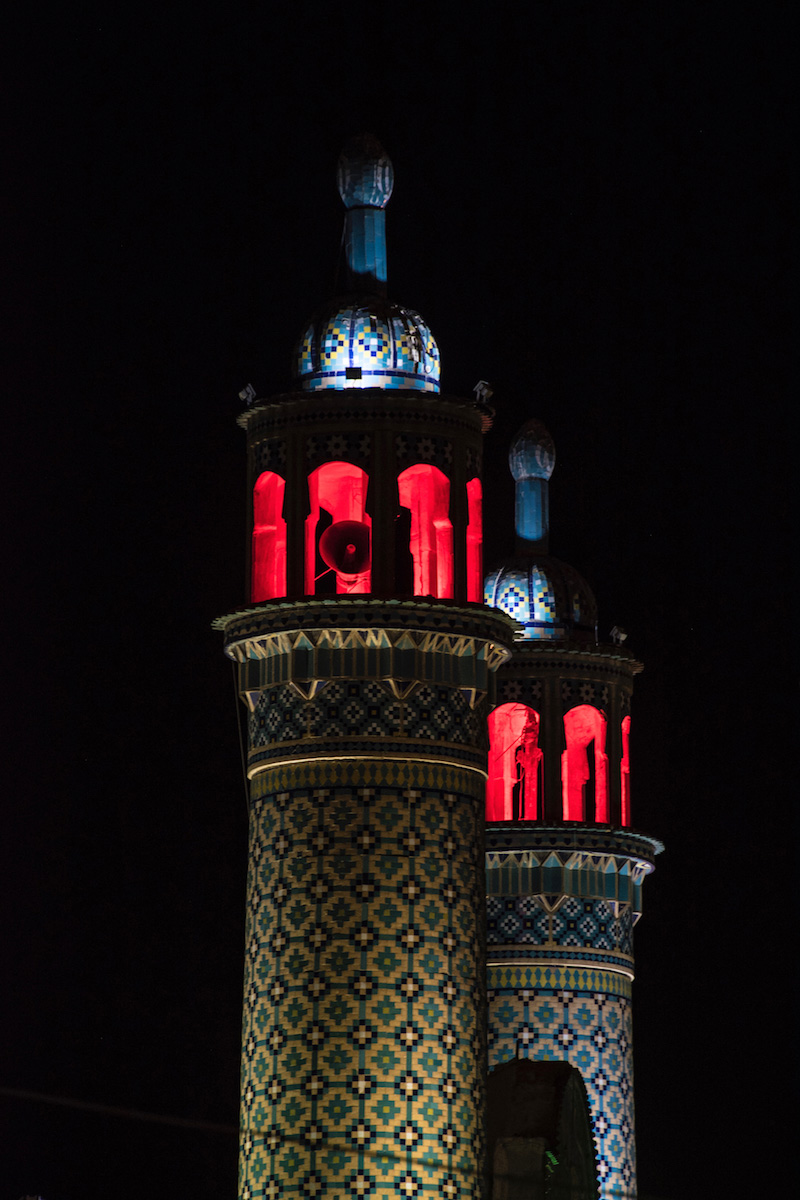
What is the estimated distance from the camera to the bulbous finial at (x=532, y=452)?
3822 cm

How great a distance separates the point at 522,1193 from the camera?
27984mm

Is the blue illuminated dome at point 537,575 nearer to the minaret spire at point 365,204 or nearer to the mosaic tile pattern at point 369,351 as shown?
the minaret spire at point 365,204

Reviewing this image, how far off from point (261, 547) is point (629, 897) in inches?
334

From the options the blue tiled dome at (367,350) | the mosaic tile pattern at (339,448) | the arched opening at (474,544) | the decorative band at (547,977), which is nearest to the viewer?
the mosaic tile pattern at (339,448)

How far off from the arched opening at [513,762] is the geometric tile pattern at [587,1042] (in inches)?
85.2

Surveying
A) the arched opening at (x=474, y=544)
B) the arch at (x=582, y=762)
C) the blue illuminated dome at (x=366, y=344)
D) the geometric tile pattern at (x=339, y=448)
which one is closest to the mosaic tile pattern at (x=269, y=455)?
the geometric tile pattern at (x=339, y=448)

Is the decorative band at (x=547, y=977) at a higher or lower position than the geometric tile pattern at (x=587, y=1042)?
higher

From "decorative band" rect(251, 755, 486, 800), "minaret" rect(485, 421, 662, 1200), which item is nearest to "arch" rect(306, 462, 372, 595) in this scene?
"decorative band" rect(251, 755, 486, 800)

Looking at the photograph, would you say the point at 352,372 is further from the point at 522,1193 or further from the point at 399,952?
the point at 522,1193

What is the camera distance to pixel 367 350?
2973cm

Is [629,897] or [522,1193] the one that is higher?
[629,897]

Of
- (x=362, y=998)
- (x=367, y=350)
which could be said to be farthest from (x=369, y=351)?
(x=362, y=998)

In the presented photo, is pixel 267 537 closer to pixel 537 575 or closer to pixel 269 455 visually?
pixel 269 455

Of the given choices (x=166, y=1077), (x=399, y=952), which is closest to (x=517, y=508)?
(x=166, y=1077)
